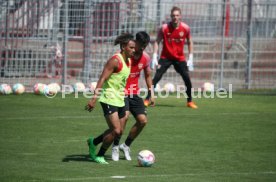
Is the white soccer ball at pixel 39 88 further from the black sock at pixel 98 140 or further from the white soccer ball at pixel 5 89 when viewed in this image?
the black sock at pixel 98 140

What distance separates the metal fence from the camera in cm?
2572

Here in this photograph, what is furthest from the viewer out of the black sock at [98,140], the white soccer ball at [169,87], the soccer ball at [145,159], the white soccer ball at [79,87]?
the white soccer ball at [169,87]

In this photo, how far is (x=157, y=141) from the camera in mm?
15305

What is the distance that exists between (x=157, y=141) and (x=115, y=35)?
11.7 metres

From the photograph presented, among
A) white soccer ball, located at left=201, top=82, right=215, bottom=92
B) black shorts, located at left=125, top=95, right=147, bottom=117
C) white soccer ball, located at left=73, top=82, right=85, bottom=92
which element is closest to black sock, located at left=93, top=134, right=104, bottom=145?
black shorts, located at left=125, top=95, right=147, bottom=117

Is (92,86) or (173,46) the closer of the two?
(173,46)

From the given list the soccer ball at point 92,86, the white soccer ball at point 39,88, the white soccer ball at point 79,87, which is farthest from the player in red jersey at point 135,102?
the white soccer ball at point 79,87

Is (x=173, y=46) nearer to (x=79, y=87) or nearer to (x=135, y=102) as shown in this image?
(x=79, y=87)

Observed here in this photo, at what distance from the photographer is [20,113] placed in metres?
19.1

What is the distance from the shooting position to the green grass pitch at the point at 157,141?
464 inches

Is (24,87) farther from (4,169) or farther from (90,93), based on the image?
(4,169)

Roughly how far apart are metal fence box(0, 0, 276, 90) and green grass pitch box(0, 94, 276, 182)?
306 centimetres

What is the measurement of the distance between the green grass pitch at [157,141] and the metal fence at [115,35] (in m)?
3.06

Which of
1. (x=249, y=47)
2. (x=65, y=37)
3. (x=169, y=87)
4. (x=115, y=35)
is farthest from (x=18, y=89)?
(x=249, y=47)
